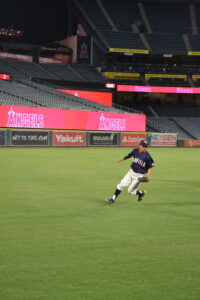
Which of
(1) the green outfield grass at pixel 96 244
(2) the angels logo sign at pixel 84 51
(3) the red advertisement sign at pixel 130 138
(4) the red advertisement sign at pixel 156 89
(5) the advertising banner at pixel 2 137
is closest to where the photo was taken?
(1) the green outfield grass at pixel 96 244

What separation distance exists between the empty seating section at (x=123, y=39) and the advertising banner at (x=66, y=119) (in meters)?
16.8

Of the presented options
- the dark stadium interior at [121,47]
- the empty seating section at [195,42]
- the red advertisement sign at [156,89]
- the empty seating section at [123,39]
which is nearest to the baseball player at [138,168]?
the dark stadium interior at [121,47]

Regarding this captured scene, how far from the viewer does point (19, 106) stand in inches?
1622

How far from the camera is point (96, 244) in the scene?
322 inches

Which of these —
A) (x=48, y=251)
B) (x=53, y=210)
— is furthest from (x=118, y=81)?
(x=48, y=251)

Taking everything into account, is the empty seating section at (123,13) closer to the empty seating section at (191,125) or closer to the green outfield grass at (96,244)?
the empty seating section at (191,125)

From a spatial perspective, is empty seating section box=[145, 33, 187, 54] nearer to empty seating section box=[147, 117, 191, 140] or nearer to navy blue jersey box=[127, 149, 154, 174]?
empty seating section box=[147, 117, 191, 140]

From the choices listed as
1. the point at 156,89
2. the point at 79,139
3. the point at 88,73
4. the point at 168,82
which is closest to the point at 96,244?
the point at 79,139

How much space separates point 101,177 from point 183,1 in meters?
56.8

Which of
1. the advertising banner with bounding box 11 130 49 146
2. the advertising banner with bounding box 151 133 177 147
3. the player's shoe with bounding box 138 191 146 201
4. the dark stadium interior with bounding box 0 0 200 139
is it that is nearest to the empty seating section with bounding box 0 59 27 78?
the dark stadium interior with bounding box 0 0 200 139

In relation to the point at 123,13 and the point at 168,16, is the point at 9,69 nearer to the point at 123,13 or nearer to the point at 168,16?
the point at 123,13

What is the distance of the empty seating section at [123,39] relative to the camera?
6425 centimetres

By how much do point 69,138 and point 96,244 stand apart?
1291 inches

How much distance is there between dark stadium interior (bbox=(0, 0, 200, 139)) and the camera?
61438 millimetres
